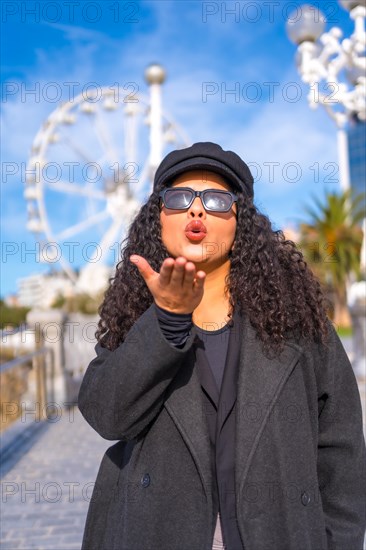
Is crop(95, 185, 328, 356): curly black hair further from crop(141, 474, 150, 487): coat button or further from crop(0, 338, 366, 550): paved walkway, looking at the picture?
crop(0, 338, 366, 550): paved walkway

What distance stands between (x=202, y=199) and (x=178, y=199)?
0.19 ft

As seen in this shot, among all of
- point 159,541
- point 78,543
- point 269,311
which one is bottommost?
point 78,543

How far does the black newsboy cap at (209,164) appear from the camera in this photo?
1428mm

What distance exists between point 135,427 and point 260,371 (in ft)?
0.97

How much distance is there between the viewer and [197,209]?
55.0 inches

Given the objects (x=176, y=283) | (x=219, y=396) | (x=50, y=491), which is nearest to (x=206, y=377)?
(x=219, y=396)

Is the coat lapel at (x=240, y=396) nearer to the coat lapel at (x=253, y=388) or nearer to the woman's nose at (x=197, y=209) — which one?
the coat lapel at (x=253, y=388)

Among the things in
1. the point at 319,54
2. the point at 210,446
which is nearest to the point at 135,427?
the point at 210,446

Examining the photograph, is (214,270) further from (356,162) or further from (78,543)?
(356,162)

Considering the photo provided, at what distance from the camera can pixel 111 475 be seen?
56.1 inches

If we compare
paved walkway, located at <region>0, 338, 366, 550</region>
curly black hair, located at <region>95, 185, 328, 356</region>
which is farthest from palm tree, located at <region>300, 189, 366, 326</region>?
curly black hair, located at <region>95, 185, 328, 356</region>

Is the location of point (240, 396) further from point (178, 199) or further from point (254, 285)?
point (178, 199)

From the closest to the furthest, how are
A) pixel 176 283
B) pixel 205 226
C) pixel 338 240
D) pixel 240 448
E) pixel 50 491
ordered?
1. pixel 176 283
2. pixel 240 448
3. pixel 205 226
4. pixel 50 491
5. pixel 338 240

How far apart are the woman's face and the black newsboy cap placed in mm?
25
